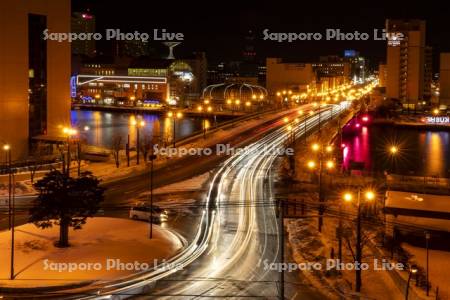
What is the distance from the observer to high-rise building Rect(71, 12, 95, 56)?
231 ft

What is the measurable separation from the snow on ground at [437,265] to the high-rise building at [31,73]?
361 inches

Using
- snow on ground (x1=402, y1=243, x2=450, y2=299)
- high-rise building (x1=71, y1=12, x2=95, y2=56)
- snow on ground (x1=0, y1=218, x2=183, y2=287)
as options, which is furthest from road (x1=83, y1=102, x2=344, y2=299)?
high-rise building (x1=71, y1=12, x2=95, y2=56)

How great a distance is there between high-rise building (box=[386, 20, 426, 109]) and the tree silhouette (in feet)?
113

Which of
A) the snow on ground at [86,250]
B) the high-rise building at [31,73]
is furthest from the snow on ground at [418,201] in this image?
the high-rise building at [31,73]

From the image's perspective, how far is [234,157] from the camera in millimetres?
13914

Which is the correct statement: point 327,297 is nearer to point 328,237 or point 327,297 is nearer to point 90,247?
point 328,237

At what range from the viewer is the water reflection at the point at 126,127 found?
2284 centimetres

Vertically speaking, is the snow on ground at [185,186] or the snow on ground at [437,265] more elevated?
the snow on ground at [185,186]

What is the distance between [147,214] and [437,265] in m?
3.88

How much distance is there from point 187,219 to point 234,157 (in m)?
5.74

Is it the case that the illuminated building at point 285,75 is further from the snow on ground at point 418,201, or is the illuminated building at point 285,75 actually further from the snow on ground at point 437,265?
the snow on ground at point 437,265

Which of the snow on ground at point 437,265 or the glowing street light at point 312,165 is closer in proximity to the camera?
the snow on ground at point 437,265

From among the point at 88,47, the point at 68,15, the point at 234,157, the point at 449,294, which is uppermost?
the point at 88,47

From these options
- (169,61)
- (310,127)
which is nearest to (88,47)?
(169,61)
